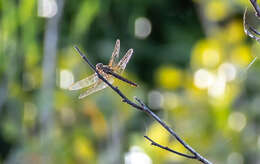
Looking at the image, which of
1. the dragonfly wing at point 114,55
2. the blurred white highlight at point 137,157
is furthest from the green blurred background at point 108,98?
the dragonfly wing at point 114,55

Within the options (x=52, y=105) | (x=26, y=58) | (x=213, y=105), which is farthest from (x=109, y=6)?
(x=213, y=105)

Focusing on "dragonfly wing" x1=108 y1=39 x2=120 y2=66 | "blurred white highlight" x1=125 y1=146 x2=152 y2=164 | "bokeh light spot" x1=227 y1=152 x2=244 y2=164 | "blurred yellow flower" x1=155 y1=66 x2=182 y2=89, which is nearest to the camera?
"dragonfly wing" x1=108 y1=39 x2=120 y2=66

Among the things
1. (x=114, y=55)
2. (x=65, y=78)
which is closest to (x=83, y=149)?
(x=65, y=78)

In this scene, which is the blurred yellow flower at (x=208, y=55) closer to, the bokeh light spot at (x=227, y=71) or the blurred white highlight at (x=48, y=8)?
the bokeh light spot at (x=227, y=71)

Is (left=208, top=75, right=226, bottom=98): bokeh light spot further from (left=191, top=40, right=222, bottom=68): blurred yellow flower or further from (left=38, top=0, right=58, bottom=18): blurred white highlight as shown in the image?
(left=38, top=0, right=58, bottom=18): blurred white highlight

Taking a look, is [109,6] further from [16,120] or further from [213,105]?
[213,105]

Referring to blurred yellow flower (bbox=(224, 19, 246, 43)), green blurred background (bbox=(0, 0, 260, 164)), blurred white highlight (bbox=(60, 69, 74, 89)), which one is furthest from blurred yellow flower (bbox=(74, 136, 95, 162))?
blurred yellow flower (bbox=(224, 19, 246, 43))

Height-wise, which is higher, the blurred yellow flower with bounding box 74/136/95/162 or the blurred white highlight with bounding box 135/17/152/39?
the blurred white highlight with bounding box 135/17/152/39
